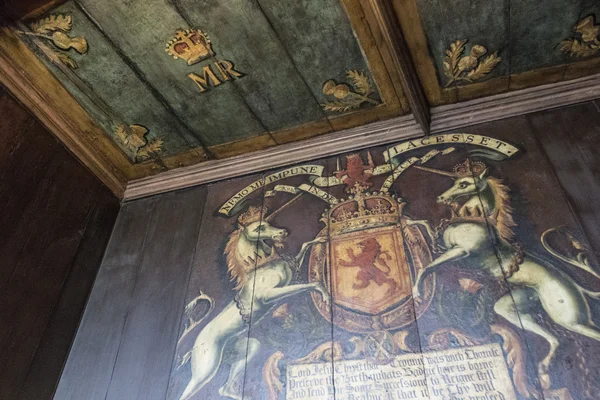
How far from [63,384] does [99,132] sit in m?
1.91

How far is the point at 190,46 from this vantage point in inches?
115

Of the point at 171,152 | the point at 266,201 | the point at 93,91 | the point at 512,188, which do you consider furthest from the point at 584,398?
the point at 93,91

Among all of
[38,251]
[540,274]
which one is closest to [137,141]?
[38,251]

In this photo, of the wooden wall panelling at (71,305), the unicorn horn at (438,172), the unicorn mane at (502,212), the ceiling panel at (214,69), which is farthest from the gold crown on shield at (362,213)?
the wooden wall panelling at (71,305)

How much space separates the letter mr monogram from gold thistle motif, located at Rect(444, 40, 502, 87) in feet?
4.85

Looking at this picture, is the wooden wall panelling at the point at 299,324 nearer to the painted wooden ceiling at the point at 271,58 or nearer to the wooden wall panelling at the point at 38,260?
the painted wooden ceiling at the point at 271,58

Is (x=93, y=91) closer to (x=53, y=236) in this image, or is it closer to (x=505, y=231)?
(x=53, y=236)

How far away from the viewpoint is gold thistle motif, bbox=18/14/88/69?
278cm

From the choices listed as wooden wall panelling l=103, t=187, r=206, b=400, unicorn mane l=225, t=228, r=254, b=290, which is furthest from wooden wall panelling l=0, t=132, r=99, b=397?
unicorn mane l=225, t=228, r=254, b=290

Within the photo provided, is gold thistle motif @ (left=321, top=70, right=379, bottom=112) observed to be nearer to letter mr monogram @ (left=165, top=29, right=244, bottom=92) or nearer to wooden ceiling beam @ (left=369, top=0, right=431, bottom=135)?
wooden ceiling beam @ (left=369, top=0, right=431, bottom=135)

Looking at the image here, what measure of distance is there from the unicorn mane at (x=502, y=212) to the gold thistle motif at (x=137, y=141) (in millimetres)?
2605

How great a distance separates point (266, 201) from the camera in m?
3.37

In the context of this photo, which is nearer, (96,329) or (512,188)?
(512,188)

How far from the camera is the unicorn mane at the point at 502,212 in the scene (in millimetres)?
2582
